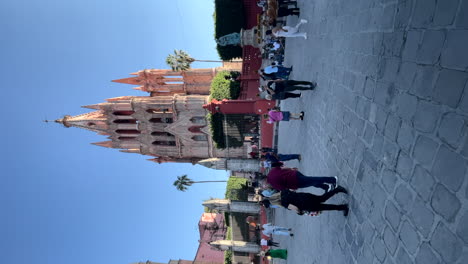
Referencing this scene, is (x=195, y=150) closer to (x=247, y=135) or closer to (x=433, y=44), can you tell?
(x=247, y=135)

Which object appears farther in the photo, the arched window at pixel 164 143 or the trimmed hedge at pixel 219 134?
the arched window at pixel 164 143

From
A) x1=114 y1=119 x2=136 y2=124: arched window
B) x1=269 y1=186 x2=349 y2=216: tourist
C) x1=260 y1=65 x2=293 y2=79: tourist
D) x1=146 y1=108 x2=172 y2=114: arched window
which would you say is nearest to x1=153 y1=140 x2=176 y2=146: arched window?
x1=114 y1=119 x2=136 y2=124: arched window

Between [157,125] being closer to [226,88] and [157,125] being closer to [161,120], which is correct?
Answer: [161,120]

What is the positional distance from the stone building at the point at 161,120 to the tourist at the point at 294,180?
66.0 feet

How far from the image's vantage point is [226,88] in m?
25.9

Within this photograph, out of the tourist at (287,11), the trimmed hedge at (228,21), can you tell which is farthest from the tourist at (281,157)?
the trimmed hedge at (228,21)

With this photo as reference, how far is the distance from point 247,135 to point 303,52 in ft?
48.4

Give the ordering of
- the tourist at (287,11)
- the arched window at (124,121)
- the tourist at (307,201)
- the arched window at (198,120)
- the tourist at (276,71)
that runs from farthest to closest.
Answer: the arched window at (124,121), the arched window at (198,120), the tourist at (287,11), the tourist at (276,71), the tourist at (307,201)

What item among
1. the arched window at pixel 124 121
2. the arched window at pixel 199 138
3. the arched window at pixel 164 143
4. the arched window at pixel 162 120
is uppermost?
the arched window at pixel 162 120

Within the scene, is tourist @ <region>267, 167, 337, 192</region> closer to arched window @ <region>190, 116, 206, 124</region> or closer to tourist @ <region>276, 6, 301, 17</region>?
tourist @ <region>276, 6, 301, 17</region>

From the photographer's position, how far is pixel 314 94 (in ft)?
30.4

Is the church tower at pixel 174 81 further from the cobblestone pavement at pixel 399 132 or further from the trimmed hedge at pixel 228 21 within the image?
the cobblestone pavement at pixel 399 132

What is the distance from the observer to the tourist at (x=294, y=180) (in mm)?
6393

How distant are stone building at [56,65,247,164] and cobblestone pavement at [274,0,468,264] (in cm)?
2127
